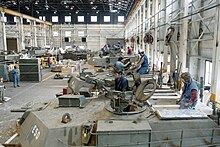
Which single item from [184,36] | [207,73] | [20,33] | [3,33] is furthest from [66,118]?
[20,33]

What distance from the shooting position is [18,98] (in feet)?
51.0

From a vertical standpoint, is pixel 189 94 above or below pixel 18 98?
above

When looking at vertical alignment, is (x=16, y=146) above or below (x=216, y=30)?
below

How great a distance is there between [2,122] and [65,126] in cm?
695

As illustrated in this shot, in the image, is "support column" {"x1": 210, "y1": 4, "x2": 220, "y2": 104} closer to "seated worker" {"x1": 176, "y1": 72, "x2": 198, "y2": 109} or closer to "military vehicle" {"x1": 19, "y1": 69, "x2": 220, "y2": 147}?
"seated worker" {"x1": 176, "y1": 72, "x2": 198, "y2": 109}

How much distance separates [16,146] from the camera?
6.60 metres

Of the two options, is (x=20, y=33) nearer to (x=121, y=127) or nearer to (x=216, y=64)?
(x=216, y=64)

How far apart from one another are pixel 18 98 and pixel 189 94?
472 inches

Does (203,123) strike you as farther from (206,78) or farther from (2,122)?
(2,122)

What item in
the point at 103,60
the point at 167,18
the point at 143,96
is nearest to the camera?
the point at 143,96

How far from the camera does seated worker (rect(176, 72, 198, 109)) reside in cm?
665

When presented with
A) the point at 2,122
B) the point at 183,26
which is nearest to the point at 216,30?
the point at 183,26

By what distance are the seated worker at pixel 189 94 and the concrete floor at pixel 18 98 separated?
21.3 ft

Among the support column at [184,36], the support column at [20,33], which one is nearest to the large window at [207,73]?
the support column at [184,36]
